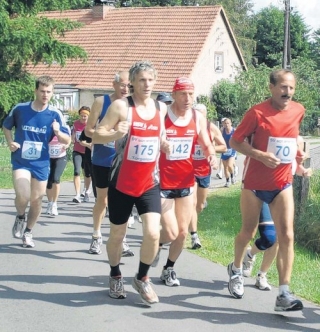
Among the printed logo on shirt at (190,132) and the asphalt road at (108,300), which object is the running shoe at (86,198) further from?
the printed logo on shirt at (190,132)

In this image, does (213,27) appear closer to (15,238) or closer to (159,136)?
(15,238)

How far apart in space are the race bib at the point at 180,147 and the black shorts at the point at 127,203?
762mm

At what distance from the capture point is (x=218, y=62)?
49375mm

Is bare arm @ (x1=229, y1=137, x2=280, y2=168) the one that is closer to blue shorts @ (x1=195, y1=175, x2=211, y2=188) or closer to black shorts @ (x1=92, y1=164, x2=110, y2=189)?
black shorts @ (x1=92, y1=164, x2=110, y2=189)

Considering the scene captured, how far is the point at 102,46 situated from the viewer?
47.0 meters

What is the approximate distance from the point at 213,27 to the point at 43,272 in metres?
38.9

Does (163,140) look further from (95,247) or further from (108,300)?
(95,247)

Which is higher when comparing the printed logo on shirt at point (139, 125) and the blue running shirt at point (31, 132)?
Result: the printed logo on shirt at point (139, 125)

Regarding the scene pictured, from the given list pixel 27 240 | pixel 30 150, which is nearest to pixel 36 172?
pixel 30 150

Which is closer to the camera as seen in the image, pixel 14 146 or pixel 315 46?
pixel 14 146

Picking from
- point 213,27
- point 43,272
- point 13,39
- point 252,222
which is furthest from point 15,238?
point 213,27

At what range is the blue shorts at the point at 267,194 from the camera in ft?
22.7

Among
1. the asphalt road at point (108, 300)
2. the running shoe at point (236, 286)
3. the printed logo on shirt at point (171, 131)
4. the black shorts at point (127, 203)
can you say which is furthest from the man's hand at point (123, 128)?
the running shoe at point (236, 286)

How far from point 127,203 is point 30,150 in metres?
2.66
